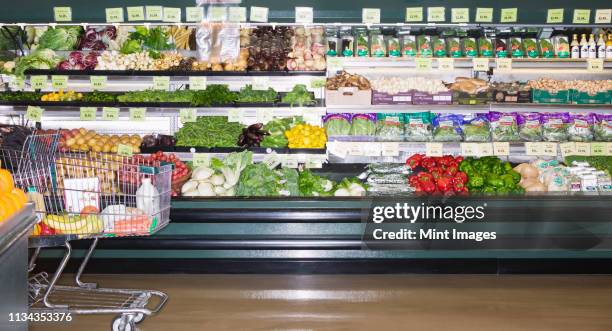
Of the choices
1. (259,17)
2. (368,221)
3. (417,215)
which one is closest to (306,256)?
(368,221)

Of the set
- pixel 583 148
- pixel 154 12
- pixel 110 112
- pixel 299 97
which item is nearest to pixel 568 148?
pixel 583 148

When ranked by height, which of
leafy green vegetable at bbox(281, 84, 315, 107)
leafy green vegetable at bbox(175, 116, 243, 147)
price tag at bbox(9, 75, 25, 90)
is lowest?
leafy green vegetable at bbox(175, 116, 243, 147)

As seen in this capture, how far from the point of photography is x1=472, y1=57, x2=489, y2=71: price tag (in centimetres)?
573

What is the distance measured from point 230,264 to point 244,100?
148 cm

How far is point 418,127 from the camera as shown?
18.9 ft

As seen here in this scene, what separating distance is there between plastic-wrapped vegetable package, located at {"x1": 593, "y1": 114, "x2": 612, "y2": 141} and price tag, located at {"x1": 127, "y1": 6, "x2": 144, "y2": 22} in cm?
419

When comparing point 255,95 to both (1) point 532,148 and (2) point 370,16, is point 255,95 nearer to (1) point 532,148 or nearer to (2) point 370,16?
(2) point 370,16

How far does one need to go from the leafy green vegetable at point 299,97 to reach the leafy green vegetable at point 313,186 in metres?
0.68

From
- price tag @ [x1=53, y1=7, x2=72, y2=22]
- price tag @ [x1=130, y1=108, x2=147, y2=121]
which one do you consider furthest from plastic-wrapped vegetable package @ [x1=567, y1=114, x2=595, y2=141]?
price tag @ [x1=53, y1=7, x2=72, y2=22]

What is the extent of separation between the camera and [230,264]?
5.05 metres

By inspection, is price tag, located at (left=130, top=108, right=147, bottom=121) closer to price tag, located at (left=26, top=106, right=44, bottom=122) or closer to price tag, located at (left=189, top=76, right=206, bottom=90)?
price tag, located at (left=189, top=76, right=206, bottom=90)

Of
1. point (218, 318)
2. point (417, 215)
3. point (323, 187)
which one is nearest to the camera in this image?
point (218, 318)

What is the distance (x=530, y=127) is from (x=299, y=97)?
206cm

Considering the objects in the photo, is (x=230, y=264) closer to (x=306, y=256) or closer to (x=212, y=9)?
(x=306, y=256)
